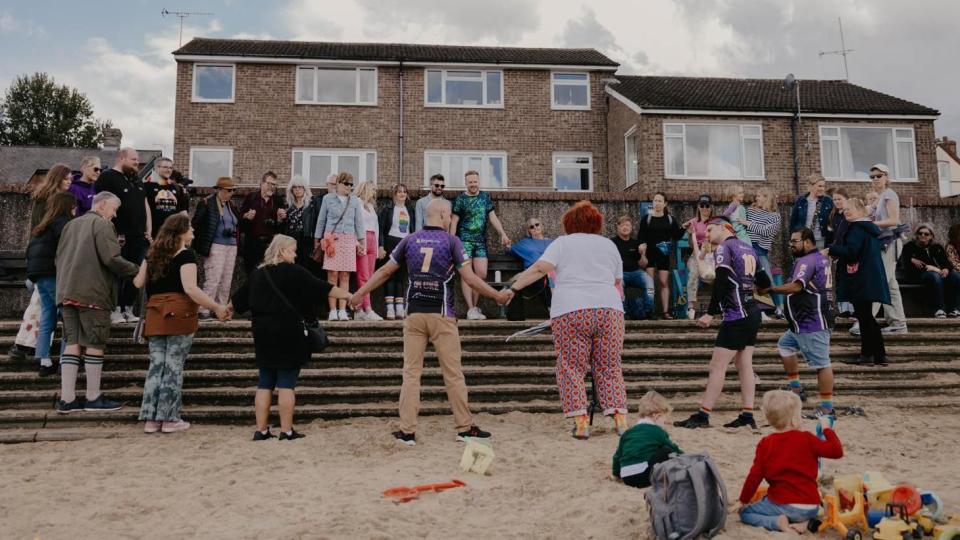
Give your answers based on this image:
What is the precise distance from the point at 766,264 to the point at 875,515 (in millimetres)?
6685

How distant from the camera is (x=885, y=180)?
9180 millimetres

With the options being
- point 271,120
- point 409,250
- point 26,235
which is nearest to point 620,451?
point 409,250

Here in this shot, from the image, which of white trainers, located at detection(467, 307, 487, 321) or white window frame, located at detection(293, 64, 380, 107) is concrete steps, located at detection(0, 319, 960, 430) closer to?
white trainers, located at detection(467, 307, 487, 321)

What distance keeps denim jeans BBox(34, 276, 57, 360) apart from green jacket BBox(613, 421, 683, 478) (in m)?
5.83

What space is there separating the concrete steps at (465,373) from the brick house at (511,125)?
44.9 feet

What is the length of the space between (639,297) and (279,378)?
541 cm

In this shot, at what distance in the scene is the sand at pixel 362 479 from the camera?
13.0 feet

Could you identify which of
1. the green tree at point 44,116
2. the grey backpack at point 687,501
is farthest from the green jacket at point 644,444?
the green tree at point 44,116

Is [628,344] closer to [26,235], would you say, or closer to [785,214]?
[785,214]

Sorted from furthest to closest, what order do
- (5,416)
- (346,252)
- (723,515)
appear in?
(346,252) → (5,416) → (723,515)

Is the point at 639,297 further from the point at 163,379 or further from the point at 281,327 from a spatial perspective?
the point at 163,379

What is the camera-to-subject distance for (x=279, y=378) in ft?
19.8

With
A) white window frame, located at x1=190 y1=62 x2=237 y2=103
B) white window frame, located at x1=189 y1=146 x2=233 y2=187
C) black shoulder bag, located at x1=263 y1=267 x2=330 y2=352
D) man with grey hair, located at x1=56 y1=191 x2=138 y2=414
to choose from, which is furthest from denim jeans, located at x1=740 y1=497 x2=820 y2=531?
white window frame, located at x1=190 y1=62 x2=237 y2=103

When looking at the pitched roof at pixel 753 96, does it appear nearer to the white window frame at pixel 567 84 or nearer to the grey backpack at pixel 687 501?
the white window frame at pixel 567 84
